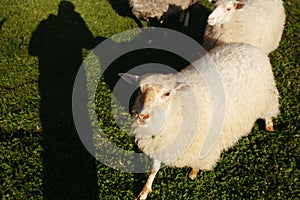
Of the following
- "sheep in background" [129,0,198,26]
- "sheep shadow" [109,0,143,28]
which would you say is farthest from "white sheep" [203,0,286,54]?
"sheep shadow" [109,0,143,28]

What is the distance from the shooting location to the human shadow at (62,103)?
177 inches

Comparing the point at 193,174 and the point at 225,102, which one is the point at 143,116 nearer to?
the point at 225,102

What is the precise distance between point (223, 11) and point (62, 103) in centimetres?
336

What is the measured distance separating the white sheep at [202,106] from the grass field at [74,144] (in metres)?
0.45

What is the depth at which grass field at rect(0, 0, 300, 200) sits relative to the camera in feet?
14.7

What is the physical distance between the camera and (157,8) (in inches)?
288

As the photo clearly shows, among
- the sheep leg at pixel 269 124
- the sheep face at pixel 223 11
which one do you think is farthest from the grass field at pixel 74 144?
the sheep face at pixel 223 11

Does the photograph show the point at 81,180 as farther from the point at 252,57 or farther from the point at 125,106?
the point at 252,57

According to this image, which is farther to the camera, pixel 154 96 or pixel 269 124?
pixel 269 124

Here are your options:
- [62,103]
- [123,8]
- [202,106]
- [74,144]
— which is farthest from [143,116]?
[123,8]

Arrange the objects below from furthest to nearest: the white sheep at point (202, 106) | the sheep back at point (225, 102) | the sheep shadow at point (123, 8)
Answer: the sheep shadow at point (123, 8), the sheep back at point (225, 102), the white sheep at point (202, 106)

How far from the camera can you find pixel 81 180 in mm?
4547

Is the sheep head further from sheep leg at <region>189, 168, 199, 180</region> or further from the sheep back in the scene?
sheep leg at <region>189, 168, 199, 180</region>

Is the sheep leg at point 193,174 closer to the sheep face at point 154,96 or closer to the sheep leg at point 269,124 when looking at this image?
the sheep face at point 154,96
